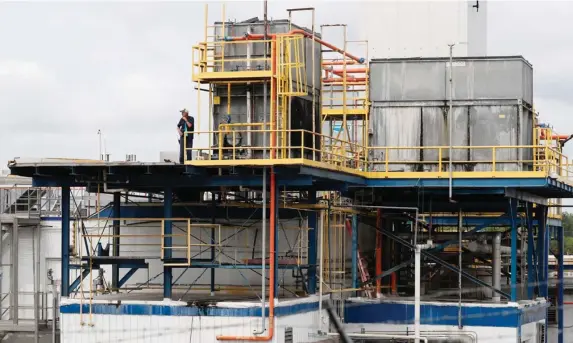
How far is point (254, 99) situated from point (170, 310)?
275 inches

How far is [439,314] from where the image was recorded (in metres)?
41.2

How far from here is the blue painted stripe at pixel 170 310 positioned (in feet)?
113

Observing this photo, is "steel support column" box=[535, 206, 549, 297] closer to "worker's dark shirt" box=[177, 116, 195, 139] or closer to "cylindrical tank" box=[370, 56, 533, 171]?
"cylindrical tank" box=[370, 56, 533, 171]

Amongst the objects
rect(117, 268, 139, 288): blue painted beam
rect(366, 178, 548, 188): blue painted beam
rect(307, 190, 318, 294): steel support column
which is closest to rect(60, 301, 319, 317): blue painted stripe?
rect(307, 190, 318, 294): steel support column

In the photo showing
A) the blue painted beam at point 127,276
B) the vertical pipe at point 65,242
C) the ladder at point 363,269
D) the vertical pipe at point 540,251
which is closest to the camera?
the vertical pipe at point 65,242

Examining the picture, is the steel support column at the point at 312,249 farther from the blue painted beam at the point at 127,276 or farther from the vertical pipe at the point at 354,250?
the blue painted beam at the point at 127,276

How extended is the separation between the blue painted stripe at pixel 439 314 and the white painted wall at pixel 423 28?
13521 mm

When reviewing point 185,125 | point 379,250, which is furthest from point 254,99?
point 379,250

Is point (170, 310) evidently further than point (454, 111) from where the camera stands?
No

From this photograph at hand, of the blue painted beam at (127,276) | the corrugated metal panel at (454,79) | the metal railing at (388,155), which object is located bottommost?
the blue painted beam at (127,276)

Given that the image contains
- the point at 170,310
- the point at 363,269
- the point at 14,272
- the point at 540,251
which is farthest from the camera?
the point at 14,272

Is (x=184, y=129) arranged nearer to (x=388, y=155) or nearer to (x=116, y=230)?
(x=116, y=230)

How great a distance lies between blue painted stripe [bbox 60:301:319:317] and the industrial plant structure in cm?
6

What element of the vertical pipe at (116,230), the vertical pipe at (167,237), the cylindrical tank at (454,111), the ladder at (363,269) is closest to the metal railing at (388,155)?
the cylindrical tank at (454,111)
